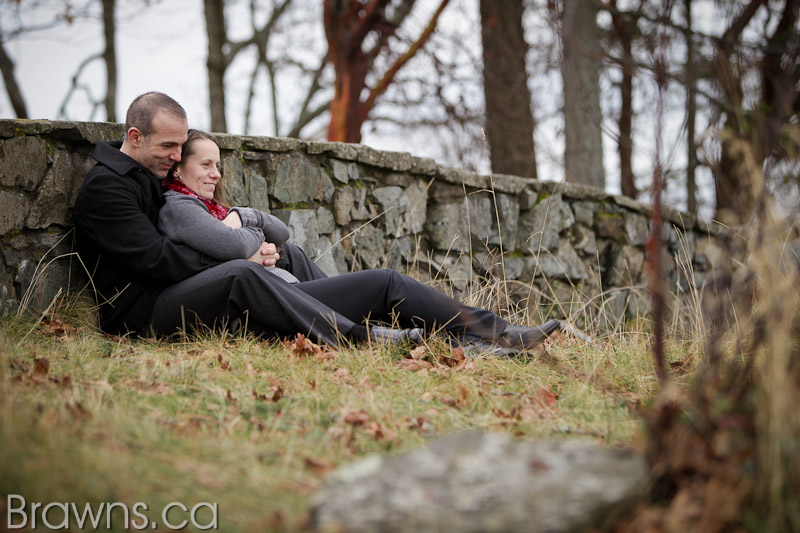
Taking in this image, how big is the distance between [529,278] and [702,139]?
361 centimetres

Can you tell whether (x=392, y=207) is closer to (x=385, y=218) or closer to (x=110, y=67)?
(x=385, y=218)

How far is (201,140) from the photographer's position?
341 cm

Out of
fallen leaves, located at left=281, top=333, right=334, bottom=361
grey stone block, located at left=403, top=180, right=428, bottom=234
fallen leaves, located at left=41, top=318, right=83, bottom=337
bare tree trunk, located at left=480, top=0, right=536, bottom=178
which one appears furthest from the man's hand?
bare tree trunk, located at left=480, top=0, right=536, bottom=178

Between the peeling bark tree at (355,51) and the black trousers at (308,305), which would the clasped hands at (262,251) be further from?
the peeling bark tree at (355,51)

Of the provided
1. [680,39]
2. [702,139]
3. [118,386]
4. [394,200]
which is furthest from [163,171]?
[680,39]

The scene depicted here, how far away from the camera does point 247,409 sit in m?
2.36

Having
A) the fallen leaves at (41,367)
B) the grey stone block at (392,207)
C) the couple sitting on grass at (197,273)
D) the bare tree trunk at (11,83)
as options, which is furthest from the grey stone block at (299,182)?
the bare tree trunk at (11,83)

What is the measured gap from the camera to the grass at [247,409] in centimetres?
165

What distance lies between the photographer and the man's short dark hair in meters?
3.24

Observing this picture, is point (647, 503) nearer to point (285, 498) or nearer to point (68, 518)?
point (285, 498)

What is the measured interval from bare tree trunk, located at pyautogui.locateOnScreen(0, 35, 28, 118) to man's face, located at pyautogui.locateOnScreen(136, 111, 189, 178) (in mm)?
8324

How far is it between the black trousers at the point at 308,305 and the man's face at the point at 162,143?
600 mm

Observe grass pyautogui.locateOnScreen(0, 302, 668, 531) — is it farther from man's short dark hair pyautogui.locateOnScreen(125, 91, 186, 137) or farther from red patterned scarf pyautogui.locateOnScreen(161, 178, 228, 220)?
man's short dark hair pyautogui.locateOnScreen(125, 91, 186, 137)

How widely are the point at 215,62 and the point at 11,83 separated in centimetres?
306
